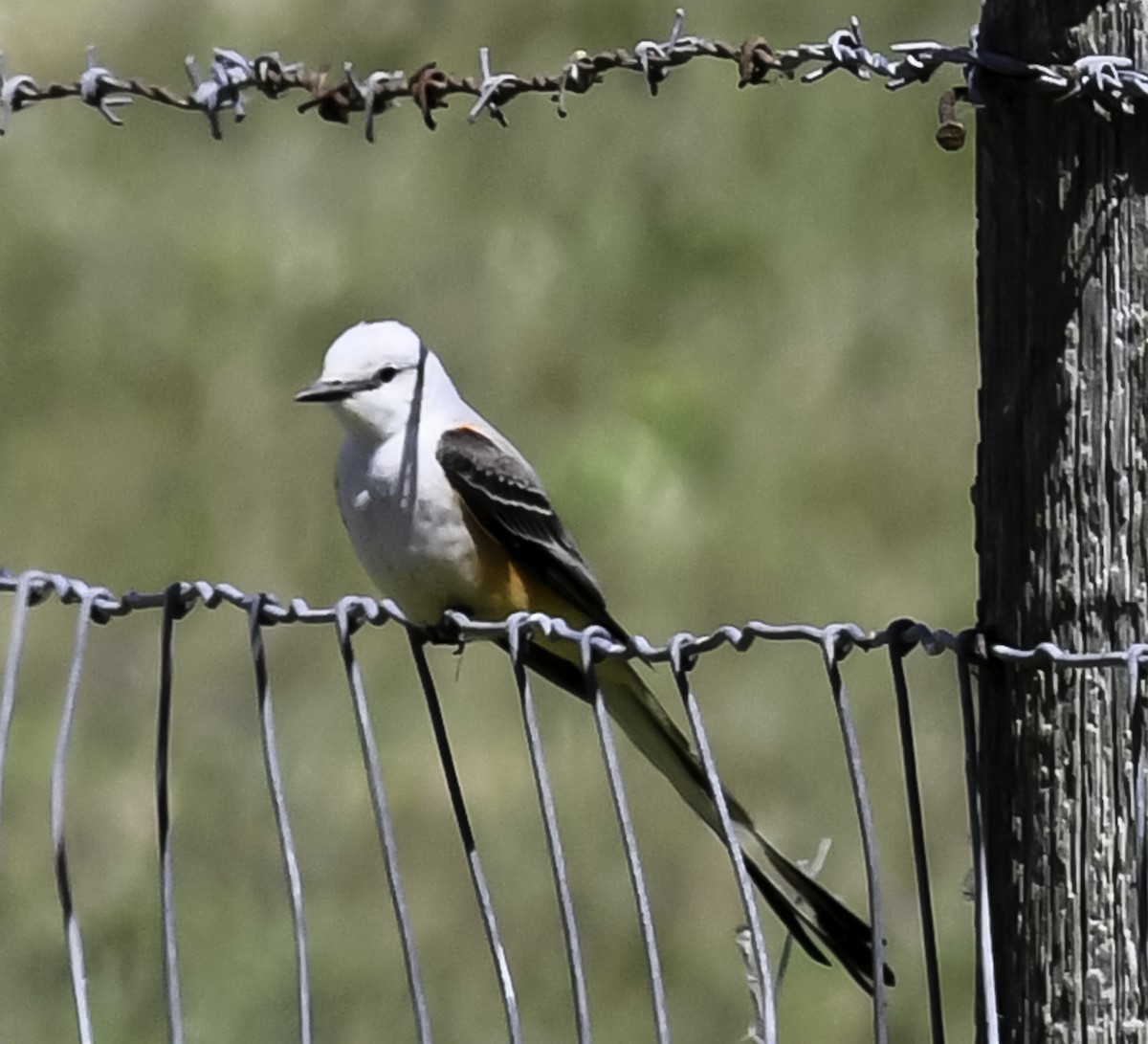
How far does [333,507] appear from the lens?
25.8 feet

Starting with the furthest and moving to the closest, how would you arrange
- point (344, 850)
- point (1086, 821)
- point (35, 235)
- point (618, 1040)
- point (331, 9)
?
point (331, 9) → point (35, 235) → point (344, 850) → point (618, 1040) → point (1086, 821)

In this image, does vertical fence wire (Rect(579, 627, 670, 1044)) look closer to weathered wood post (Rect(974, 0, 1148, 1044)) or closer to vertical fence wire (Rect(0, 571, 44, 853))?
weathered wood post (Rect(974, 0, 1148, 1044))

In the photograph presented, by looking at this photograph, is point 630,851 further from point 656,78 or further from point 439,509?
point 439,509

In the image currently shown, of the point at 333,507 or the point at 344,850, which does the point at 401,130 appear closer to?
the point at 333,507

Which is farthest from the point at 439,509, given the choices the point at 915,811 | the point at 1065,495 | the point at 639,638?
the point at 1065,495

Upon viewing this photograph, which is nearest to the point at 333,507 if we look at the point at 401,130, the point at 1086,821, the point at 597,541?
the point at 597,541

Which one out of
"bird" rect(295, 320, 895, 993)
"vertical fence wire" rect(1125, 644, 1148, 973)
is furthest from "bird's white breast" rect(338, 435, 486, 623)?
"vertical fence wire" rect(1125, 644, 1148, 973)

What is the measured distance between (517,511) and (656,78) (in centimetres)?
151

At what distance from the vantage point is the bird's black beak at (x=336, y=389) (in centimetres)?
425

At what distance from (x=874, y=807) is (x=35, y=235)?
4.16 metres

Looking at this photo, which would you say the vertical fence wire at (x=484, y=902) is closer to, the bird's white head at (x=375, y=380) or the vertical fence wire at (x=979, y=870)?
the vertical fence wire at (x=979, y=870)

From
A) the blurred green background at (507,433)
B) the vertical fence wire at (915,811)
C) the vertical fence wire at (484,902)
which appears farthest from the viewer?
the blurred green background at (507,433)

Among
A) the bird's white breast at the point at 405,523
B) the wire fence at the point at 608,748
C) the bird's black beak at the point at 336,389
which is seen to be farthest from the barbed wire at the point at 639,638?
the bird's black beak at the point at 336,389

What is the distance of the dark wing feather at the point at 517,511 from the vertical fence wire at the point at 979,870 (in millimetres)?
1601
